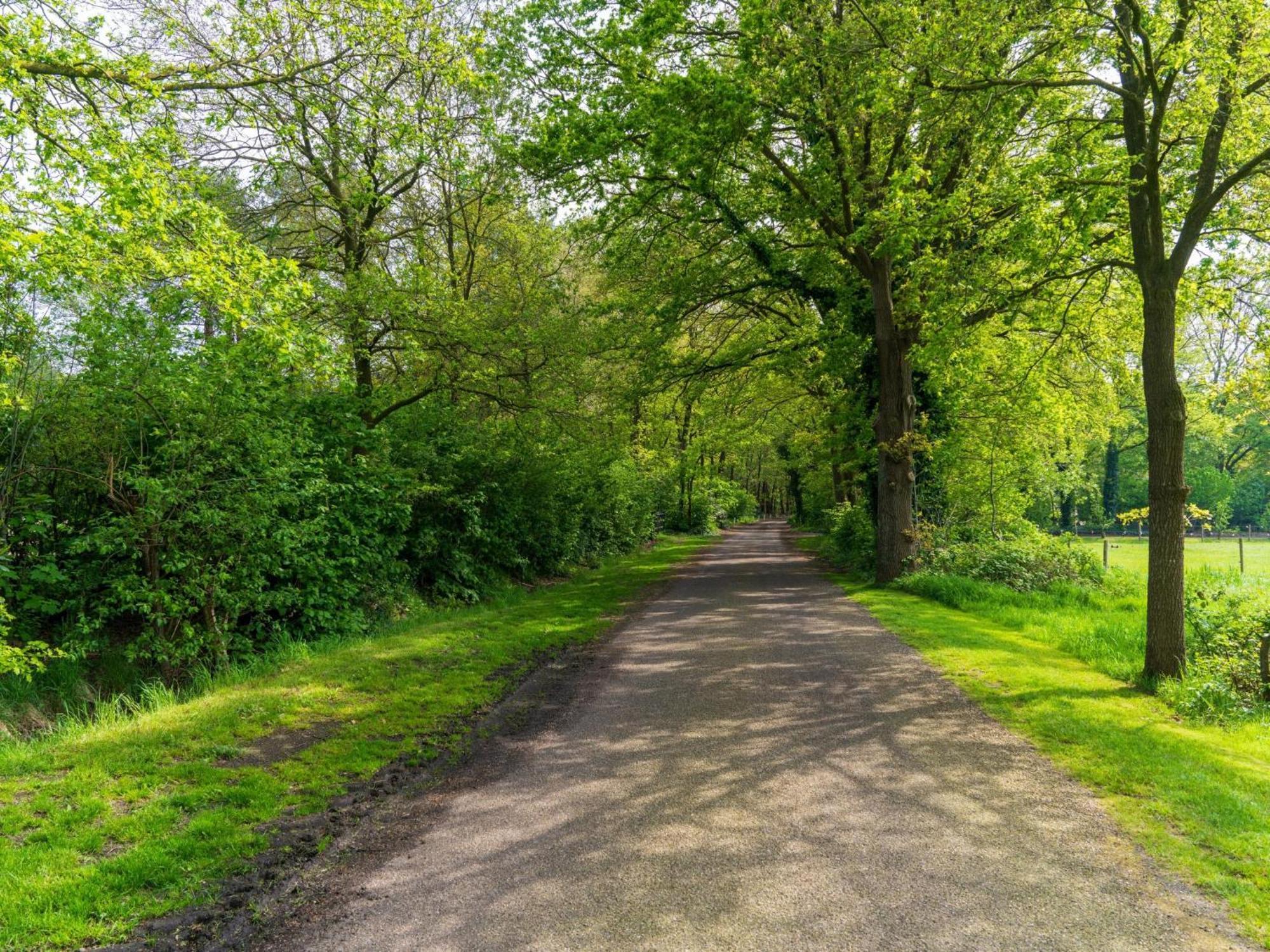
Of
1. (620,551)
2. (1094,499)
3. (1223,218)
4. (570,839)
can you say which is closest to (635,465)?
(620,551)

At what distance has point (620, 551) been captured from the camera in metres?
26.6

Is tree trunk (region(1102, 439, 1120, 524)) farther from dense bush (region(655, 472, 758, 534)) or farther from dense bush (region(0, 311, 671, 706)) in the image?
dense bush (region(0, 311, 671, 706))

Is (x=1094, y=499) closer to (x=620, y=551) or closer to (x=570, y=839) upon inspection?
(x=620, y=551)

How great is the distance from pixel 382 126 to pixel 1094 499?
63994mm

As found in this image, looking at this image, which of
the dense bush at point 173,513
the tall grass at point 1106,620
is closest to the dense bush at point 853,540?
the tall grass at point 1106,620

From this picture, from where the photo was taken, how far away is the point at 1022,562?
1453 cm

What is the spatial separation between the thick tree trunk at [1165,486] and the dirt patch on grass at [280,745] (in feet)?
28.9

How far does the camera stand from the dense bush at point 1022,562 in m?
14.0

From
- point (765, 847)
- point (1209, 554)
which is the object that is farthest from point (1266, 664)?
point (1209, 554)

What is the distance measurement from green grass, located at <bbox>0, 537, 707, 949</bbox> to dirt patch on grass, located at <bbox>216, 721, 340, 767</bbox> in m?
0.04

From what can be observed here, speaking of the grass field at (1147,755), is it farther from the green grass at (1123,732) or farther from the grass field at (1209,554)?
the grass field at (1209,554)

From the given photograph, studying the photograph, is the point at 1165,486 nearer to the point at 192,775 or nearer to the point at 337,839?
the point at 337,839

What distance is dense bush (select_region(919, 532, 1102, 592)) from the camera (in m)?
14.0

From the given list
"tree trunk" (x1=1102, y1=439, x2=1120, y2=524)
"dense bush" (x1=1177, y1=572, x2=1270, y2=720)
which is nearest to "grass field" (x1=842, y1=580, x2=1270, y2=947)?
"dense bush" (x1=1177, y1=572, x2=1270, y2=720)
